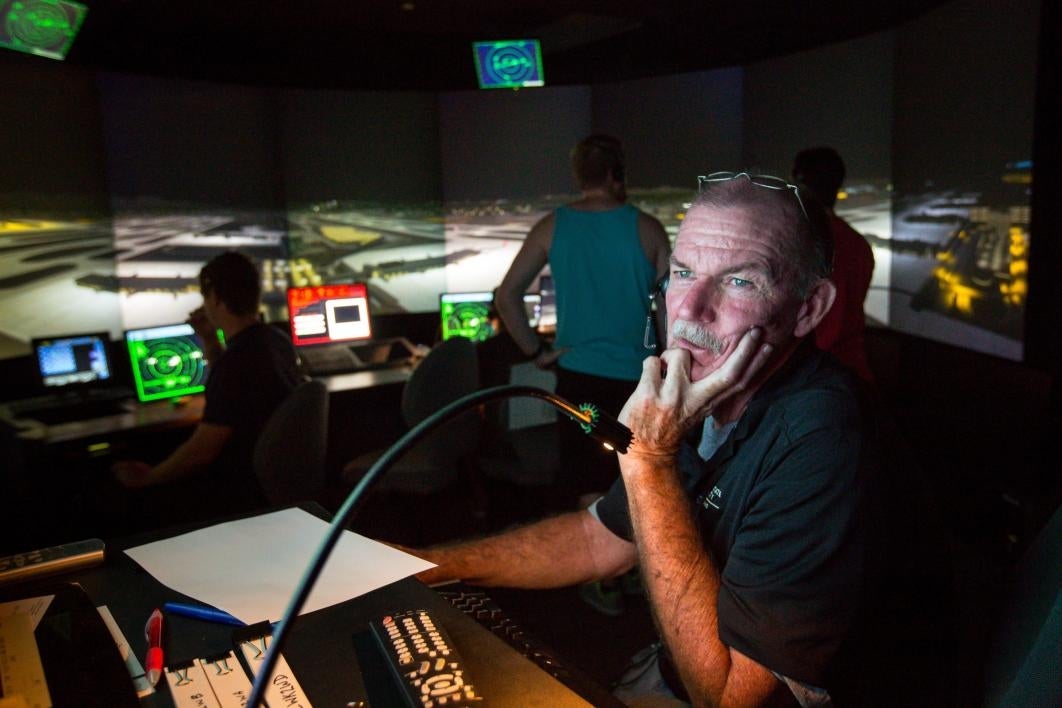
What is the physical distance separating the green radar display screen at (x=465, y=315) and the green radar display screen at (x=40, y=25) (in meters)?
2.33

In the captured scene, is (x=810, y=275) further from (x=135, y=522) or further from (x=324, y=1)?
(x=324, y=1)

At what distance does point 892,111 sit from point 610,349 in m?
2.63

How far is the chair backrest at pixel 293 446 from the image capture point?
247 centimetres

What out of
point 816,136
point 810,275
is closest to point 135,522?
point 810,275

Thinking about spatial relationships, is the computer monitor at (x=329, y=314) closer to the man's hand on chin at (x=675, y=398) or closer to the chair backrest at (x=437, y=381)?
the chair backrest at (x=437, y=381)

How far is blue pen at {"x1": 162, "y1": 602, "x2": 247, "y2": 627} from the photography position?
3.16 ft

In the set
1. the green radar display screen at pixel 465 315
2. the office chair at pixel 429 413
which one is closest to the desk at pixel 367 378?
the office chair at pixel 429 413

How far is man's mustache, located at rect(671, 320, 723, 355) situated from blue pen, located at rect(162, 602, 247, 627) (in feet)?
2.26

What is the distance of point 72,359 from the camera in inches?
145

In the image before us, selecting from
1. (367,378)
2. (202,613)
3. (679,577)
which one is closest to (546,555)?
(679,577)

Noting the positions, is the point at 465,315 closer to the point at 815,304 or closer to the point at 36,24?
the point at 36,24

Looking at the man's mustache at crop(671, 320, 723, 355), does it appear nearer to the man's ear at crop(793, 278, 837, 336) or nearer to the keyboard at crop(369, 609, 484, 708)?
the man's ear at crop(793, 278, 837, 336)

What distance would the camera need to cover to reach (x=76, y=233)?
4.34m

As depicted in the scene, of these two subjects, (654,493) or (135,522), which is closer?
(654,493)
